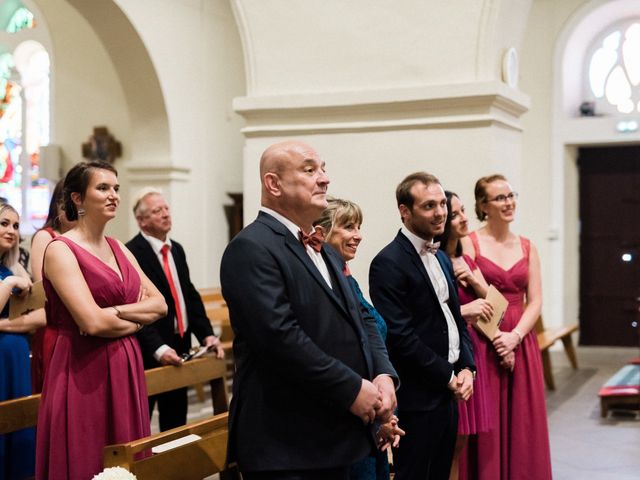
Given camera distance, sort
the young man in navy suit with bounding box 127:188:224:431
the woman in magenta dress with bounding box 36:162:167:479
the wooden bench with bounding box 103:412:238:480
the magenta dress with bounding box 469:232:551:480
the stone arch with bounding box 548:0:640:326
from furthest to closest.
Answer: the stone arch with bounding box 548:0:640:326
the young man in navy suit with bounding box 127:188:224:431
the magenta dress with bounding box 469:232:551:480
the woman in magenta dress with bounding box 36:162:167:479
the wooden bench with bounding box 103:412:238:480

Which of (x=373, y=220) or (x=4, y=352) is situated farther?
(x=373, y=220)

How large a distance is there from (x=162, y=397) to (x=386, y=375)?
2540 millimetres

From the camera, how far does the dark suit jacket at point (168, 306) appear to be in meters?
4.71

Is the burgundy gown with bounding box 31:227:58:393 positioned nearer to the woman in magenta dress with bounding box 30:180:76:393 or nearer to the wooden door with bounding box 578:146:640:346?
the woman in magenta dress with bounding box 30:180:76:393

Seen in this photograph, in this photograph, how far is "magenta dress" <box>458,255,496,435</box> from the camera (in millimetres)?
4195

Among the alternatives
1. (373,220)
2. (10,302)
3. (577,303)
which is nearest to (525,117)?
(577,303)

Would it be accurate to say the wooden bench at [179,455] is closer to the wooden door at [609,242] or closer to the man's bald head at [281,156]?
the man's bald head at [281,156]

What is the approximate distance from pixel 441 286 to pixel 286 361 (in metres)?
1.37

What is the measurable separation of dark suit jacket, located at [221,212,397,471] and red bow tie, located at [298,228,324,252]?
0.04 metres

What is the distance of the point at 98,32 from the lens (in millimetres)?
9117

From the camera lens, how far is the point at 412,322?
12.3 ft

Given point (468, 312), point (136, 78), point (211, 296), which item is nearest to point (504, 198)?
point (468, 312)

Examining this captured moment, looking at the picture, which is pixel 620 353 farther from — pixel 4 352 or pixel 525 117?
pixel 4 352

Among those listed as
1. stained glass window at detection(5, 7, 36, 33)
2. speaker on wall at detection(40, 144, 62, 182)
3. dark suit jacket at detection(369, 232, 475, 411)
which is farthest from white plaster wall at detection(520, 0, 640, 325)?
dark suit jacket at detection(369, 232, 475, 411)
